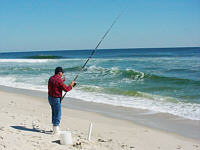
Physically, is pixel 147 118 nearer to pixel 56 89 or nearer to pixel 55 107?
pixel 55 107

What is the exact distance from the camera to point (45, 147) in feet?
13.7

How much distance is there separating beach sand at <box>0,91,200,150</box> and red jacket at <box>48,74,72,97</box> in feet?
2.59

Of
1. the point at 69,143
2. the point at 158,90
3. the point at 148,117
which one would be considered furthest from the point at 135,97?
the point at 69,143

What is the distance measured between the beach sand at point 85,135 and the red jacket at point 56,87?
0.79m

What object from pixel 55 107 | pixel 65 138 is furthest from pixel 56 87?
pixel 65 138

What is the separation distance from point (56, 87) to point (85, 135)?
1.24 meters

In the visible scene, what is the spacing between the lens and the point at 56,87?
482 centimetres

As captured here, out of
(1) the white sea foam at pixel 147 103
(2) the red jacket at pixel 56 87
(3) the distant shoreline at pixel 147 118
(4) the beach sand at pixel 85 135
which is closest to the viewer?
(4) the beach sand at pixel 85 135

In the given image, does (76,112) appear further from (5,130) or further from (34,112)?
(5,130)

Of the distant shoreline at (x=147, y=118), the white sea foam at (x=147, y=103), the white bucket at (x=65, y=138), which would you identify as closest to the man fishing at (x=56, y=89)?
the white bucket at (x=65, y=138)

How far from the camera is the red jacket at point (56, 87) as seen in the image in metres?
4.78

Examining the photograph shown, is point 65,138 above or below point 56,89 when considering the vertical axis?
below

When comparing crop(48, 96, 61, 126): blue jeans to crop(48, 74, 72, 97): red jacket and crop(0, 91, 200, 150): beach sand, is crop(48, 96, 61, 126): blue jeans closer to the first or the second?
crop(48, 74, 72, 97): red jacket

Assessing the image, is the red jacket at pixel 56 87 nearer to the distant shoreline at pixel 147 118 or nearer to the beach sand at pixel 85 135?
the beach sand at pixel 85 135
